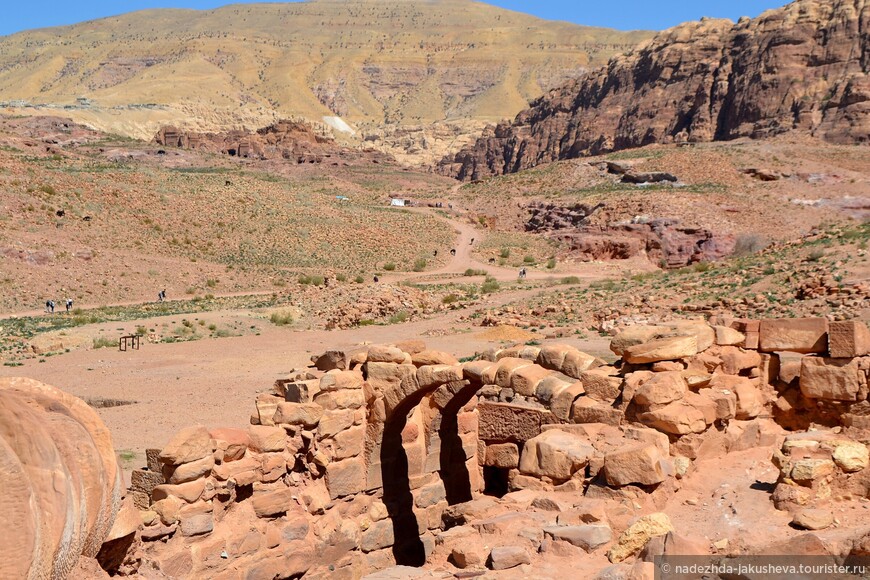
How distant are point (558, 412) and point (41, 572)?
6139 millimetres

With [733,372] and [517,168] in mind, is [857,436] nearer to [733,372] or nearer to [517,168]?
[733,372]

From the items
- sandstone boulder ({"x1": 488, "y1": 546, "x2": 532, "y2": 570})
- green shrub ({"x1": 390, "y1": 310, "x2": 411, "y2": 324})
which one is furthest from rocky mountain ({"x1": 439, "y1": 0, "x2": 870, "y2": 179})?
sandstone boulder ({"x1": 488, "y1": 546, "x2": 532, "y2": 570})

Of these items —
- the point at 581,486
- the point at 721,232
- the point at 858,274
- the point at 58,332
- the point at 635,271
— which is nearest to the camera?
the point at 581,486

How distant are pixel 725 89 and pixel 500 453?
270ft

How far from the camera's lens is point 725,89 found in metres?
83.6

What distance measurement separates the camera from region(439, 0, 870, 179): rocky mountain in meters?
74.6

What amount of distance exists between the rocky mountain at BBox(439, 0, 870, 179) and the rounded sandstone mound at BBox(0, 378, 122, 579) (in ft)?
247

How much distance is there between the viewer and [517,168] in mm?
108688

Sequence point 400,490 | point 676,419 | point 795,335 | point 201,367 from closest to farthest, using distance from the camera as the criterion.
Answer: point 676,419
point 795,335
point 400,490
point 201,367

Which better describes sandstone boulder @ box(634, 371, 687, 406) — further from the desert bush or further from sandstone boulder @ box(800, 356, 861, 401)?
the desert bush

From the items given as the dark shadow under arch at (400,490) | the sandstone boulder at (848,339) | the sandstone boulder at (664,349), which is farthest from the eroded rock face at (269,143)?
the sandstone boulder at (848,339)

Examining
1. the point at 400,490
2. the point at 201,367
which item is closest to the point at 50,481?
the point at 400,490

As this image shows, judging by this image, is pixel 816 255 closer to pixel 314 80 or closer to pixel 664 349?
pixel 664 349

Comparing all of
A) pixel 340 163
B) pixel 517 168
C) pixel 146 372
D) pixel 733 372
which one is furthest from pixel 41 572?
pixel 517 168
